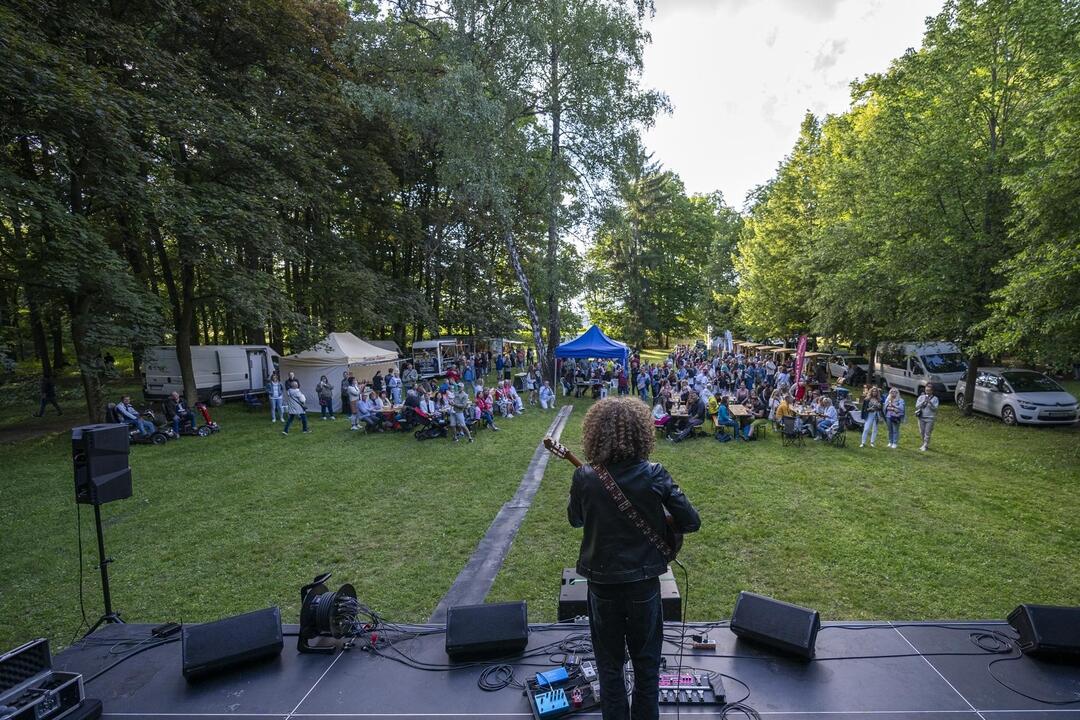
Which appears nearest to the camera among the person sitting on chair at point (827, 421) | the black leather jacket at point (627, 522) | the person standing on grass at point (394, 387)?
the black leather jacket at point (627, 522)

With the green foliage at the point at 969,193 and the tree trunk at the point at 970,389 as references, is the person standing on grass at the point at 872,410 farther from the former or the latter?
the tree trunk at the point at 970,389

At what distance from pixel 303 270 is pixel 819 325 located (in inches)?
944

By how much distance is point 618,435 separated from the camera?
271 centimetres

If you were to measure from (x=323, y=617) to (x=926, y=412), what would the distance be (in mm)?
Result: 12129

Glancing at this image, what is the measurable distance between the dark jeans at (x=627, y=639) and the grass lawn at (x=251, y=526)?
105 inches

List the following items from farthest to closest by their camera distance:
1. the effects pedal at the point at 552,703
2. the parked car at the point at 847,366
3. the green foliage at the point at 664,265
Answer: the green foliage at the point at 664,265 < the parked car at the point at 847,366 < the effects pedal at the point at 552,703

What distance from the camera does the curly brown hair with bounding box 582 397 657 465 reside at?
272 centimetres

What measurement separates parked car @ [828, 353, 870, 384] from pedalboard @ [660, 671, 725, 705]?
2382 centimetres

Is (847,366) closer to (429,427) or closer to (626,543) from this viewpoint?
(429,427)

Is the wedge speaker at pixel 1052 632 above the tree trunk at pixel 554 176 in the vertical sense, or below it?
below

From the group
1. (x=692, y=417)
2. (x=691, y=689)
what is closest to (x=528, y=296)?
(x=692, y=417)

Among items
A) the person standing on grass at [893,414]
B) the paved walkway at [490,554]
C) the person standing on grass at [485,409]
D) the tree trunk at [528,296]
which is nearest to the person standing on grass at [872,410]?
the person standing on grass at [893,414]

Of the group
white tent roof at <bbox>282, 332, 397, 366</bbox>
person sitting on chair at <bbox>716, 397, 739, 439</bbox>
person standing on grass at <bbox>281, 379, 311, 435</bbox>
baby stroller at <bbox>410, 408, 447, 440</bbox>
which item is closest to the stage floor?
person sitting on chair at <bbox>716, 397, 739, 439</bbox>

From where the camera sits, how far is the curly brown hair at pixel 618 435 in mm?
2719
